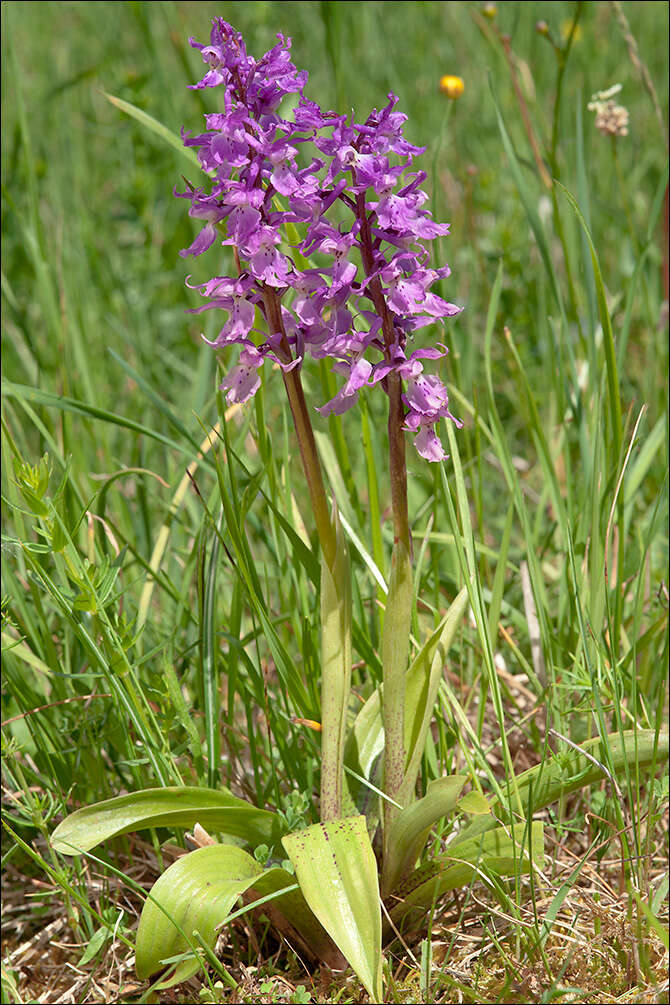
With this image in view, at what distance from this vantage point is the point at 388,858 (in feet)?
4.78

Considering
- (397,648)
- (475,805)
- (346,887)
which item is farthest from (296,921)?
(397,648)

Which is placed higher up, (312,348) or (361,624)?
(312,348)

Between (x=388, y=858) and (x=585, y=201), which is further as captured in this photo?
(x=585, y=201)

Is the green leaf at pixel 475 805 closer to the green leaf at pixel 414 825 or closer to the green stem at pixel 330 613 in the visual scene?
the green leaf at pixel 414 825

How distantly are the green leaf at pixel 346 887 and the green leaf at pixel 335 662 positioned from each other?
92mm

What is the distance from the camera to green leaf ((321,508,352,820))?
138 cm

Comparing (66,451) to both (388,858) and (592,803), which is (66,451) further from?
(592,803)

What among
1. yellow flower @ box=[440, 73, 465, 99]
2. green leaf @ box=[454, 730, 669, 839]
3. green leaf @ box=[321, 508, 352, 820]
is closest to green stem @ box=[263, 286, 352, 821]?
green leaf @ box=[321, 508, 352, 820]

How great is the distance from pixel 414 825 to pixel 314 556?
18.2 inches

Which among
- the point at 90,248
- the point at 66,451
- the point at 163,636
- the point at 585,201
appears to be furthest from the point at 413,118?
the point at 163,636

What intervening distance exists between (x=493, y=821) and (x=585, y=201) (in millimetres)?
1387

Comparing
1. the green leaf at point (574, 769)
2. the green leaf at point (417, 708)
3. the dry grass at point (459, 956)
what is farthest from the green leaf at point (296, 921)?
the green leaf at point (574, 769)

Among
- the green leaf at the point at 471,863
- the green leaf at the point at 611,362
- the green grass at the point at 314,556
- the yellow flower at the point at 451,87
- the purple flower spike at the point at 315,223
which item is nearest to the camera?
the purple flower spike at the point at 315,223

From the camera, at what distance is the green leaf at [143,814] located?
1330 millimetres
